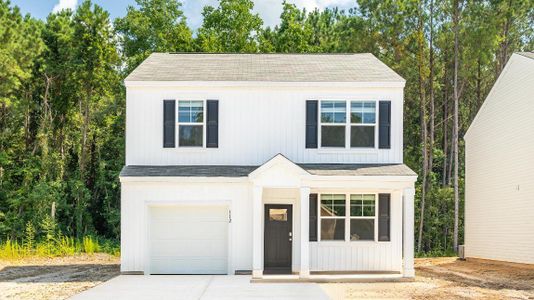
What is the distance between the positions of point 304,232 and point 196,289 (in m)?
3.60

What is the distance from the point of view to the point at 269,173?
61.5 feet

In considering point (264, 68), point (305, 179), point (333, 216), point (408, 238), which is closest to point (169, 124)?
point (264, 68)

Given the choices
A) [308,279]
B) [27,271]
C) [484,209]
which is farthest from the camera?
[484,209]

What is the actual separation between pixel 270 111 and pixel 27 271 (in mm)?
8968

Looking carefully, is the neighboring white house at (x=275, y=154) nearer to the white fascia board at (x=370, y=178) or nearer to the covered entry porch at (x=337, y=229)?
the covered entry porch at (x=337, y=229)

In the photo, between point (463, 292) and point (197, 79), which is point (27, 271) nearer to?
point (197, 79)

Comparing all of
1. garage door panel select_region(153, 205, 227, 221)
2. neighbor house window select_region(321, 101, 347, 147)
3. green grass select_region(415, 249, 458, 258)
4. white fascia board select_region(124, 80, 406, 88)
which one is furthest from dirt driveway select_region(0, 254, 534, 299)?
green grass select_region(415, 249, 458, 258)

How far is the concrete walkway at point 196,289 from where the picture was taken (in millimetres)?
15125

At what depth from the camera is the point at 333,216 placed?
2036 centimetres

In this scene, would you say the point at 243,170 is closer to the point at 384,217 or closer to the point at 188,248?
the point at 188,248

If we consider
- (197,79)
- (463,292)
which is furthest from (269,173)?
(463,292)

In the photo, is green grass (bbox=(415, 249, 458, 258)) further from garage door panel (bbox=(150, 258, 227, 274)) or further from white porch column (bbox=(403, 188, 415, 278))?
garage door panel (bbox=(150, 258, 227, 274))

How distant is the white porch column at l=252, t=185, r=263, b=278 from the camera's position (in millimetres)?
18359

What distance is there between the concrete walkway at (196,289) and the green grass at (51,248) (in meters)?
9.32
